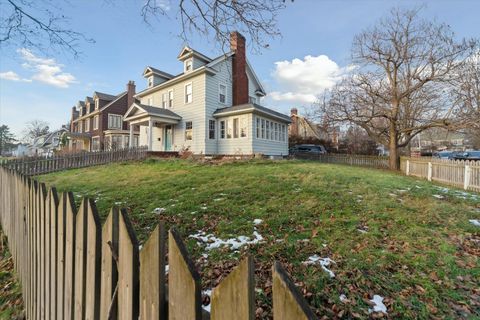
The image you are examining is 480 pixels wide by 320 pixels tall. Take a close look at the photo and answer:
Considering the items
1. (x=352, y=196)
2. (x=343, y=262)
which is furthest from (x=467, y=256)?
(x=352, y=196)

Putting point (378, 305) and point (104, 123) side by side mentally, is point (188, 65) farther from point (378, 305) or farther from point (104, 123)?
point (104, 123)

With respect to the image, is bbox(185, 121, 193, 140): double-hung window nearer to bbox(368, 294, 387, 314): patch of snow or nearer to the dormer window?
the dormer window

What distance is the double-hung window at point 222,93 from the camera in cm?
1962

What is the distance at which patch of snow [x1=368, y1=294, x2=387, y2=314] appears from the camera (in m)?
2.39

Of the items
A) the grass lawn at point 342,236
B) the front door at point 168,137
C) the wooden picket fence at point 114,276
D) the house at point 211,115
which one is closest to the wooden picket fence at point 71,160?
the house at point 211,115

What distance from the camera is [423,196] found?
272 inches

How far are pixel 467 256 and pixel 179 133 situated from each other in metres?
18.9

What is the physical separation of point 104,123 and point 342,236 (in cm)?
3676

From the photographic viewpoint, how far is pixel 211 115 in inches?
738

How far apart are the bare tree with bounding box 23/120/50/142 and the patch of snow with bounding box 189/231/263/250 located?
9267 cm

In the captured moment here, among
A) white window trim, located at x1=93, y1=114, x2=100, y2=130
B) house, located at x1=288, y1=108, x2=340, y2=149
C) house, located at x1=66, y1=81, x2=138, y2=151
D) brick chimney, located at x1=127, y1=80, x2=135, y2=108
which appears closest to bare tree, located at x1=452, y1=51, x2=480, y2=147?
house, located at x1=288, y1=108, x2=340, y2=149

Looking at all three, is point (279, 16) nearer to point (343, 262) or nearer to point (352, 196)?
point (343, 262)

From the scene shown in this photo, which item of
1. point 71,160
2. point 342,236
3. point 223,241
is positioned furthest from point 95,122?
point 342,236

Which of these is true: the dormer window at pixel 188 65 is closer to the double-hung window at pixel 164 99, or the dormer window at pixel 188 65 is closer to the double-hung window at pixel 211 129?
the double-hung window at pixel 164 99
